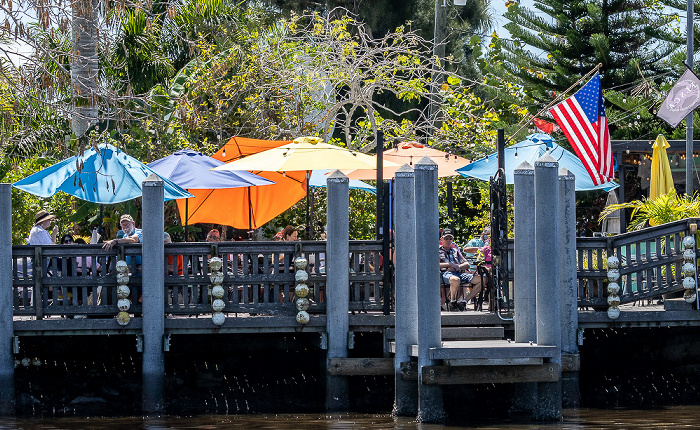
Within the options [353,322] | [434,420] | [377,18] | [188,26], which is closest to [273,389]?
[353,322]

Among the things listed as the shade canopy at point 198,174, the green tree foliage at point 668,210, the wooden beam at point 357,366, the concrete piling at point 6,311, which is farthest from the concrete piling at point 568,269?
the concrete piling at point 6,311

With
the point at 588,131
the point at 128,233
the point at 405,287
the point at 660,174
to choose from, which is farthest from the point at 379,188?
the point at 660,174

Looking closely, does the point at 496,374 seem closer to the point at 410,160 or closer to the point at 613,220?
the point at 410,160

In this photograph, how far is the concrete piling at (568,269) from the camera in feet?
35.4

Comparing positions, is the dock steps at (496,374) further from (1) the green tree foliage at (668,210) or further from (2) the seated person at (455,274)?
(1) the green tree foliage at (668,210)

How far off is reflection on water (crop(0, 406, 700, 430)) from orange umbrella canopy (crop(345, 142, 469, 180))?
4789mm

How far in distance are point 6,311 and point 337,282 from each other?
3.73 metres

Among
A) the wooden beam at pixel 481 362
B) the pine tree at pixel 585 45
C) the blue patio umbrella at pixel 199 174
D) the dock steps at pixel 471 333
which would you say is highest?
the pine tree at pixel 585 45

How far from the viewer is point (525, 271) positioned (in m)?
10.1

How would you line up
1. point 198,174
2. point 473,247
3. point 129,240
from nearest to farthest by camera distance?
point 129,240, point 198,174, point 473,247

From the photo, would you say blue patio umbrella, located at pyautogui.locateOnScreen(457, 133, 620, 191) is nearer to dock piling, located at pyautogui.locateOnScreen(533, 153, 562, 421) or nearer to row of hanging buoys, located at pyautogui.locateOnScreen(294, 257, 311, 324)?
dock piling, located at pyautogui.locateOnScreen(533, 153, 562, 421)

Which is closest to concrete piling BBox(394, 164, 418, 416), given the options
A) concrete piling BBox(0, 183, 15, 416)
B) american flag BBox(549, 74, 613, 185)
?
american flag BBox(549, 74, 613, 185)

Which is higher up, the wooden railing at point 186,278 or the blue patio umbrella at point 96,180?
the blue patio umbrella at point 96,180

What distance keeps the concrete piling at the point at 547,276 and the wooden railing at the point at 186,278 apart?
188cm
